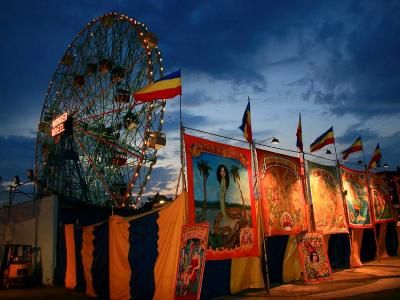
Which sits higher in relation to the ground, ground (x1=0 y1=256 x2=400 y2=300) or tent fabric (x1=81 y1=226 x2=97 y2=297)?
tent fabric (x1=81 y1=226 x2=97 y2=297)

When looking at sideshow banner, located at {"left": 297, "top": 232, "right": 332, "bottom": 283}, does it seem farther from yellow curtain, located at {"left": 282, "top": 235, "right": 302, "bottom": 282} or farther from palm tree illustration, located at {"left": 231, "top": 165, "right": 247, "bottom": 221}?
palm tree illustration, located at {"left": 231, "top": 165, "right": 247, "bottom": 221}

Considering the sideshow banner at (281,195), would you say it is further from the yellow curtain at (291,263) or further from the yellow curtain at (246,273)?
the yellow curtain at (291,263)

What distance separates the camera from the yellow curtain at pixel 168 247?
27.7 feet

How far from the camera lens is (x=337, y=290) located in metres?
9.65

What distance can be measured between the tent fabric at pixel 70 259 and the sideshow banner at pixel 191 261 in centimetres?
660

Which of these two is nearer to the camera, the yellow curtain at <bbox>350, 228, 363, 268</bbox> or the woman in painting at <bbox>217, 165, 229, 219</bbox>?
the woman in painting at <bbox>217, 165, 229, 219</bbox>

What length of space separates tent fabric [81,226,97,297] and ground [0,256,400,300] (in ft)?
0.97

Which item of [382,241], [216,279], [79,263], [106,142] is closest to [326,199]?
[216,279]

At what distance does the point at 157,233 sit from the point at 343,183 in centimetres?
906

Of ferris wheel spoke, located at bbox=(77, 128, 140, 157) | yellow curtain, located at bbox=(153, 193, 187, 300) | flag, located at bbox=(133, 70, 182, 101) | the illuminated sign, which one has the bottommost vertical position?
yellow curtain, located at bbox=(153, 193, 187, 300)

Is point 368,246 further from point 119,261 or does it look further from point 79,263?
point 79,263

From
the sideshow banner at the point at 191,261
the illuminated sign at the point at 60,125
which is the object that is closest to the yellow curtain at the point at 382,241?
the sideshow banner at the point at 191,261

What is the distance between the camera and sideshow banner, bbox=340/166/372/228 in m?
14.7

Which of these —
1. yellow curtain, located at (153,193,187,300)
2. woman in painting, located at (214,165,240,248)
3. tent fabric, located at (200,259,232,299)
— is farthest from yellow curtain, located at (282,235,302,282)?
yellow curtain, located at (153,193,187,300)
